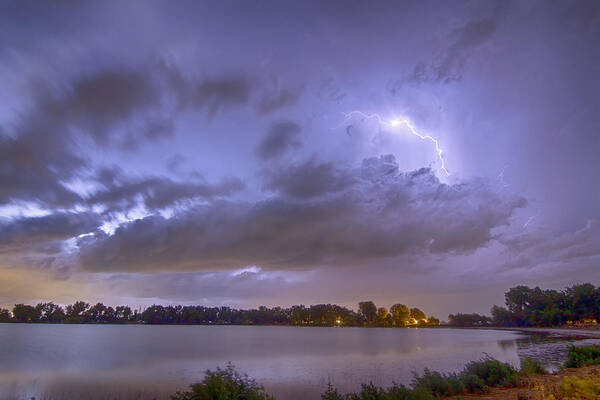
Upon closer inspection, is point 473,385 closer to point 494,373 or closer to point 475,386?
point 475,386

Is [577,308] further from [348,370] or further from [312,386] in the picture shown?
[312,386]

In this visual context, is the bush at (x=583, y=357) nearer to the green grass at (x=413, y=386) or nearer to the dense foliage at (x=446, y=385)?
the green grass at (x=413, y=386)

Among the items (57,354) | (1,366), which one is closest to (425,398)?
(1,366)

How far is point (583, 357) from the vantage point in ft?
98.9

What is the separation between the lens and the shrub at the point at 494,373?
23.8 m

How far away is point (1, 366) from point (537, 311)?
173 meters

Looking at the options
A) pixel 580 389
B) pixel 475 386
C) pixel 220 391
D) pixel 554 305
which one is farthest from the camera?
pixel 554 305

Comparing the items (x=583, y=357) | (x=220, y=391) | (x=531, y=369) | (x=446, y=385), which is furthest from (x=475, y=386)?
(x=220, y=391)

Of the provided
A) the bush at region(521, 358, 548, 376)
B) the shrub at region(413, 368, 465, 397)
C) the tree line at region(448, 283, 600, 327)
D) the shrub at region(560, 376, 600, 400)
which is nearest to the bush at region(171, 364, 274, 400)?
the shrub at region(413, 368, 465, 397)

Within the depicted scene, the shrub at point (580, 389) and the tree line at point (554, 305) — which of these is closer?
the shrub at point (580, 389)

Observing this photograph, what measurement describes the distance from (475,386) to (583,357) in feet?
48.5

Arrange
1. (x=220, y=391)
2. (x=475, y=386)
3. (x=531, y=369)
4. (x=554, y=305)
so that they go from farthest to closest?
1. (x=554, y=305)
2. (x=531, y=369)
3. (x=475, y=386)
4. (x=220, y=391)

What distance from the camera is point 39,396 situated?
82.7ft

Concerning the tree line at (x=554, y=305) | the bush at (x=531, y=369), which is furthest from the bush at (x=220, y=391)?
the tree line at (x=554, y=305)
